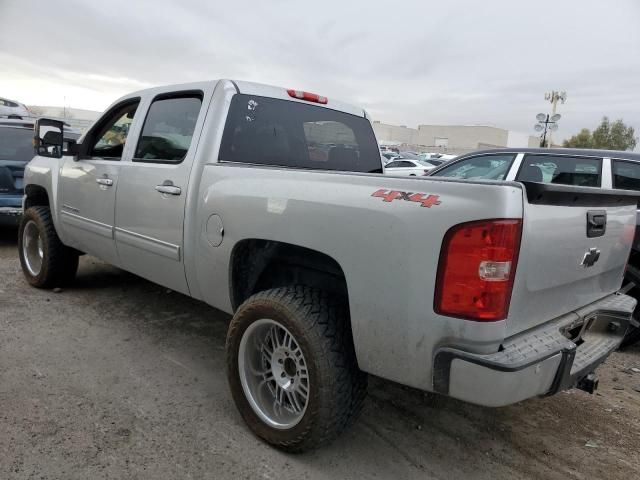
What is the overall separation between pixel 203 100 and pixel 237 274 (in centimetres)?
117

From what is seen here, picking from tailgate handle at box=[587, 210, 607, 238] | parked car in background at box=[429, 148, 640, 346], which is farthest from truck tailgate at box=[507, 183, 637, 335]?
parked car in background at box=[429, 148, 640, 346]

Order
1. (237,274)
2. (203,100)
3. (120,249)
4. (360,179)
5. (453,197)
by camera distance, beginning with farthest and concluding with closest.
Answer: (120,249)
(203,100)
(237,274)
(360,179)
(453,197)

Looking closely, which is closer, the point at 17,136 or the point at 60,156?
the point at 60,156

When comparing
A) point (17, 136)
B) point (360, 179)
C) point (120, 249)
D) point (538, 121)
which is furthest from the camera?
point (538, 121)

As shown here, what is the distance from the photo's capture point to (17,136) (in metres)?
6.93

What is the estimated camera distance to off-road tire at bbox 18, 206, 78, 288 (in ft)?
15.2

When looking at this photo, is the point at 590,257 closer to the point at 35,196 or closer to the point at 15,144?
the point at 35,196

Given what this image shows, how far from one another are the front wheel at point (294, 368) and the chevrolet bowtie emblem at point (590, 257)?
117cm

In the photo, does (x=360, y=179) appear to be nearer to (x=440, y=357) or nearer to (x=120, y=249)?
(x=440, y=357)

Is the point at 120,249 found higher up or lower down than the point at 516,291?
lower down

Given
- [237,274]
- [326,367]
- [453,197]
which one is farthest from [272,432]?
[453,197]

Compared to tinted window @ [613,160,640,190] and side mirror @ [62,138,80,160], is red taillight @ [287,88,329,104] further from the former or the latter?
tinted window @ [613,160,640,190]

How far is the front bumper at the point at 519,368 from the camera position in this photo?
1891 mm

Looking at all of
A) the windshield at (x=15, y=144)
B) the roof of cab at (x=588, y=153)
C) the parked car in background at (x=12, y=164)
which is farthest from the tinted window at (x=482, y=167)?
the windshield at (x=15, y=144)
